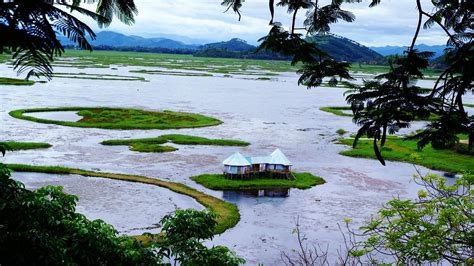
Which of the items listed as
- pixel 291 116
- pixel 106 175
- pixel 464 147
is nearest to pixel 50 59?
pixel 106 175

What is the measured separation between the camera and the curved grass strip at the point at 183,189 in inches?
812

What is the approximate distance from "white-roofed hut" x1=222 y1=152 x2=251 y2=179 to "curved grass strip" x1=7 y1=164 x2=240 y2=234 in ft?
9.35

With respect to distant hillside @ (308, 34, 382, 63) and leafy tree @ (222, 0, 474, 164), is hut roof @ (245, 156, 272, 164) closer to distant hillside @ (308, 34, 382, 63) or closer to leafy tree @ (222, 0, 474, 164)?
distant hillside @ (308, 34, 382, 63)

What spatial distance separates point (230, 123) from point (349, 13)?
142ft

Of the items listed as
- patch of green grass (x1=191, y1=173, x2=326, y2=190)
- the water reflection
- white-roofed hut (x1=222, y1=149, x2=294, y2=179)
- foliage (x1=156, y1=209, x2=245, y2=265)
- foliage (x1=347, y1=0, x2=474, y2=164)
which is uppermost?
foliage (x1=347, y1=0, x2=474, y2=164)

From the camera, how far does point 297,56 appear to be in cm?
488

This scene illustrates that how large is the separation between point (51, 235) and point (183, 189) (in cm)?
1766

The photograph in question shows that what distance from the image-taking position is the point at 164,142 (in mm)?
37781

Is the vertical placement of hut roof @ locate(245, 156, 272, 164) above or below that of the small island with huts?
above

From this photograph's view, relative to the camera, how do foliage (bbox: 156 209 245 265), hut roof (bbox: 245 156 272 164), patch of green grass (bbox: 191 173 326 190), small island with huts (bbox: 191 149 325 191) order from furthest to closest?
hut roof (bbox: 245 156 272 164) < small island with huts (bbox: 191 149 325 191) < patch of green grass (bbox: 191 173 326 190) < foliage (bbox: 156 209 245 265)

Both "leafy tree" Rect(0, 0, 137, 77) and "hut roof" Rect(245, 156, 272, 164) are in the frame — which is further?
"hut roof" Rect(245, 156, 272, 164)

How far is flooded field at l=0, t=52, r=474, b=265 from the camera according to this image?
795 inches

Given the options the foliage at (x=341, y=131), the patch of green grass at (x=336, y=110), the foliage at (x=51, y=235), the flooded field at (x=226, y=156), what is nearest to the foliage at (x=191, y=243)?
the foliage at (x=51, y=235)

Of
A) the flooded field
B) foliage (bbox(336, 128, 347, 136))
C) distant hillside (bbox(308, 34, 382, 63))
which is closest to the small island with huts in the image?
the flooded field
